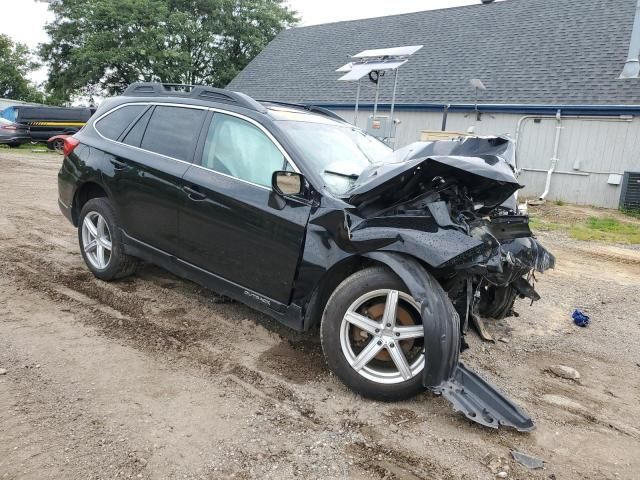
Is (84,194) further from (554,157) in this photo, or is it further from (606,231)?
(554,157)

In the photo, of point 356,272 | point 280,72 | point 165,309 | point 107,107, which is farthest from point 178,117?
point 280,72

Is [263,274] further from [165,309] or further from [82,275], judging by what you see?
[82,275]

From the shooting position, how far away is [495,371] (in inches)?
146

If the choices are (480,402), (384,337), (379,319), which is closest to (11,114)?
(379,319)

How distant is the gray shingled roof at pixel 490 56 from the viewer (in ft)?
48.7

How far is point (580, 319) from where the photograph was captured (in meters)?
4.86

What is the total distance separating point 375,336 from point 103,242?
3.04m

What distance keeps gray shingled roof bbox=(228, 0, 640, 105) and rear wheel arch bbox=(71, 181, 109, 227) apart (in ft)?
44.9

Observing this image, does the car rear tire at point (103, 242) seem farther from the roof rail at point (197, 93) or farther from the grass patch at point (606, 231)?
the grass patch at point (606, 231)

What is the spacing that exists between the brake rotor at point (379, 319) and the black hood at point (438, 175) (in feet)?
2.27

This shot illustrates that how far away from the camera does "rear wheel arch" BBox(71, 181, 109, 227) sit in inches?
193

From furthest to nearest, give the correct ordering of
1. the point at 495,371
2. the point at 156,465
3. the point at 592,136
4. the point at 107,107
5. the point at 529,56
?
the point at 529,56
the point at 592,136
the point at 107,107
the point at 495,371
the point at 156,465

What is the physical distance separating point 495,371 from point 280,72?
876 inches

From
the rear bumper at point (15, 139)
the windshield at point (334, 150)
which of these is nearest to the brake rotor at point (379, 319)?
the windshield at point (334, 150)
